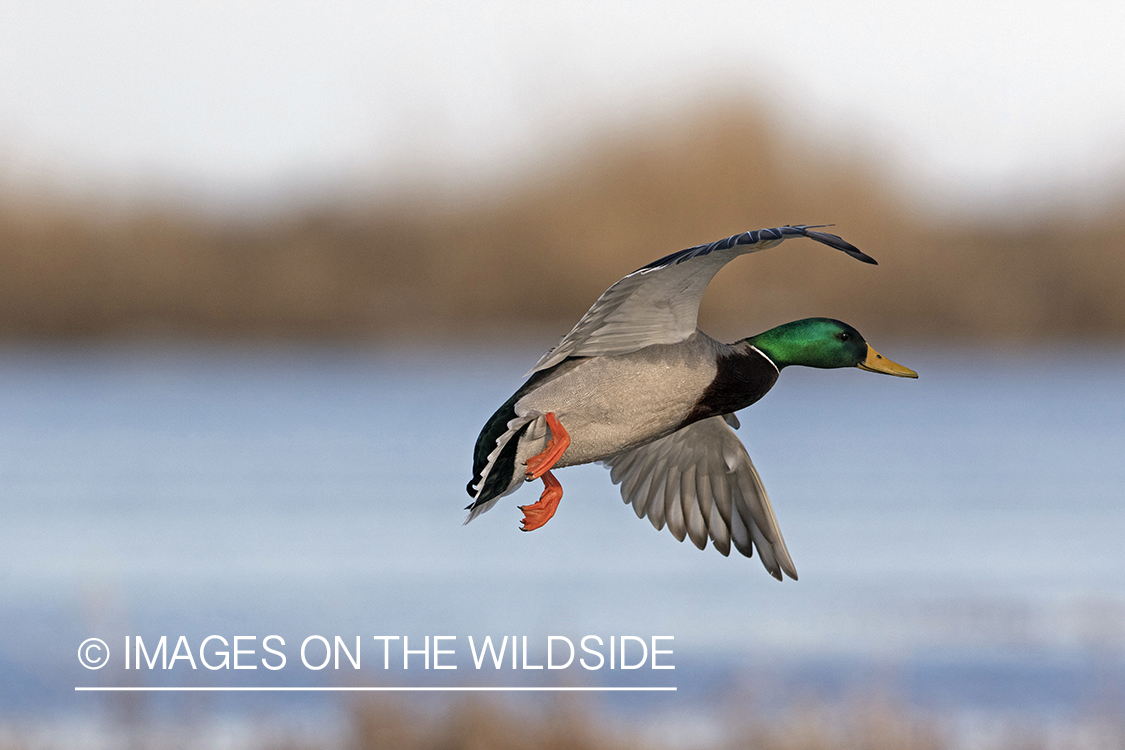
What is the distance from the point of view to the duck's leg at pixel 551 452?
12.6 ft

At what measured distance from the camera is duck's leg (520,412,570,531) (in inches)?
151

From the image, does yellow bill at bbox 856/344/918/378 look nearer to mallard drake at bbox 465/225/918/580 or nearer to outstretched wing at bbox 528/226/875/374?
mallard drake at bbox 465/225/918/580

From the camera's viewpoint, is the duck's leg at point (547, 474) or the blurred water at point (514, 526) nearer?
the duck's leg at point (547, 474)

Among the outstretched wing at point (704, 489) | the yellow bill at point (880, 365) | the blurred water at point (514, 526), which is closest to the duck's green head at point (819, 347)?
the yellow bill at point (880, 365)

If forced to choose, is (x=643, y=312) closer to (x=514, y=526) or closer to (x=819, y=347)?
(x=819, y=347)

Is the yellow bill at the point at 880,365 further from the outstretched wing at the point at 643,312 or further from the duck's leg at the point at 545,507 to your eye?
the duck's leg at the point at 545,507

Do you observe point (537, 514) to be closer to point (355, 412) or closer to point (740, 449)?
point (740, 449)

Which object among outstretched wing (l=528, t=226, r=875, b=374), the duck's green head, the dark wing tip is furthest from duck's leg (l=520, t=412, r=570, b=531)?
the dark wing tip

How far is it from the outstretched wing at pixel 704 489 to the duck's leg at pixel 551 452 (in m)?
0.85

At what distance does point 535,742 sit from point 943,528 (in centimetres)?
912

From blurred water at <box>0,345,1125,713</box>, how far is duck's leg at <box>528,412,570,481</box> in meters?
4.23

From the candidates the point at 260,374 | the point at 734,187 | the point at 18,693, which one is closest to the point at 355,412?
the point at 260,374

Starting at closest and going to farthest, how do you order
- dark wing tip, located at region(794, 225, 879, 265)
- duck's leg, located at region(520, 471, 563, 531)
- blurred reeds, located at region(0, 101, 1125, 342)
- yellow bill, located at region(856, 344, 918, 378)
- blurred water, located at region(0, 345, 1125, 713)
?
1. dark wing tip, located at region(794, 225, 879, 265)
2. duck's leg, located at region(520, 471, 563, 531)
3. yellow bill, located at region(856, 344, 918, 378)
4. blurred water, located at region(0, 345, 1125, 713)
5. blurred reeds, located at region(0, 101, 1125, 342)

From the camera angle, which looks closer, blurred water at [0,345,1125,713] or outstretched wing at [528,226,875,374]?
outstretched wing at [528,226,875,374]
